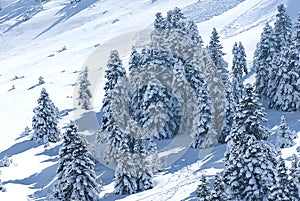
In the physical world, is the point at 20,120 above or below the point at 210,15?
below

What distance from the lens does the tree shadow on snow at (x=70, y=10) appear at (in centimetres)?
15655

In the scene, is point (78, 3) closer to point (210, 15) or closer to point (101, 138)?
point (210, 15)

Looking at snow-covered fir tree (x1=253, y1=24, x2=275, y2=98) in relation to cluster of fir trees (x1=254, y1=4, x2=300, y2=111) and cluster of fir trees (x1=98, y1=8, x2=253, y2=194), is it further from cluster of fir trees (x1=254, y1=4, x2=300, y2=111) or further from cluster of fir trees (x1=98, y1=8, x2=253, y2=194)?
cluster of fir trees (x1=98, y1=8, x2=253, y2=194)

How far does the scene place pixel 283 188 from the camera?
2995 cm

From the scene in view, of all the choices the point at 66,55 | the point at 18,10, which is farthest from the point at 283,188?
the point at 18,10

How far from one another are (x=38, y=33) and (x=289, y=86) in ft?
368

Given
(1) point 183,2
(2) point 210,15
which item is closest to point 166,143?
(2) point 210,15

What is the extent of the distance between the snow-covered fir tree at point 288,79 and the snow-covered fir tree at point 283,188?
29147 millimetres

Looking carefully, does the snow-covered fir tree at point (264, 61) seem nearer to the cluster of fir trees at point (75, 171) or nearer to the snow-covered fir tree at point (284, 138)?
the snow-covered fir tree at point (284, 138)

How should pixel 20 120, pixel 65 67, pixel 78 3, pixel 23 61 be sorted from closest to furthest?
pixel 20 120 < pixel 65 67 < pixel 23 61 < pixel 78 3

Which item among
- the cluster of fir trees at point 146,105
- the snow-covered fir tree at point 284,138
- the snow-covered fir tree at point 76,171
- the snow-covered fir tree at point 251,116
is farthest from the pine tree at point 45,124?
the snow-covered fir tree at point 251,116

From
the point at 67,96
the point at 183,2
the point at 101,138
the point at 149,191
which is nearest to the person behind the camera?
the point at 149,191

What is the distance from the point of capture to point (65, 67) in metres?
114

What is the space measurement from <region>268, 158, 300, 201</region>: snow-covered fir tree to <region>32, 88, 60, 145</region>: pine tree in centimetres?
4189
